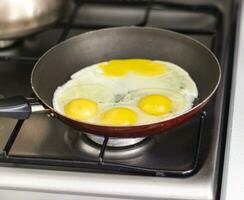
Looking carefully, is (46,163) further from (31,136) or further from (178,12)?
(178,12)

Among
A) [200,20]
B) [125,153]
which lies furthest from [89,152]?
[200,20]

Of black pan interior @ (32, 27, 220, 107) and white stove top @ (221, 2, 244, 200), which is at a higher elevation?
black pan interior @ (32, 27, 220, 107)

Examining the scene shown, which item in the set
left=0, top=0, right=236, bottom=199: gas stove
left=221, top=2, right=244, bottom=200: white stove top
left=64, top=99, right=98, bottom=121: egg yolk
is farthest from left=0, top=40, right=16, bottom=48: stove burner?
left=221, top=2, right=244, bottom=200: white stove top

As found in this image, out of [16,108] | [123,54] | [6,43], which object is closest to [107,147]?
[16,108]

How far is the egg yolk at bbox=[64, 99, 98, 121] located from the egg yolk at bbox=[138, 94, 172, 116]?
7 cm

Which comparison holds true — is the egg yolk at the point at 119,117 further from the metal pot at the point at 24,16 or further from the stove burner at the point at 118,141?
the metal pot at the point at 24,16

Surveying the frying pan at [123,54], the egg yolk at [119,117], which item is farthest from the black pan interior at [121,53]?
the egg yolk at [119,117]

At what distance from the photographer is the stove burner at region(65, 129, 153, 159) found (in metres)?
0.78

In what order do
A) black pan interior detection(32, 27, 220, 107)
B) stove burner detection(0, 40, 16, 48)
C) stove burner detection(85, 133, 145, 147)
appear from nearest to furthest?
stove burner detection(85, 133, 145, 147) < black pan interior detection(32, 27, 220, 107) < stove burner detection(0, 40, 16, 48)

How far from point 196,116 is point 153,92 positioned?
0.08 m

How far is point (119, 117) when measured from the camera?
0.80m

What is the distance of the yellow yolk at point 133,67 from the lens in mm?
933

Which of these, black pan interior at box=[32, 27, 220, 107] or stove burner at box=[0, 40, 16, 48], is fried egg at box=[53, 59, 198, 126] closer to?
black pan interior at box=[32, 27, 220, 107]

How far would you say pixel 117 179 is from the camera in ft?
2.38
